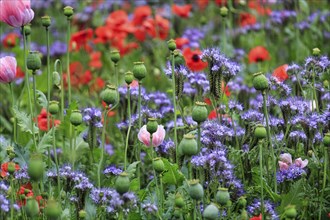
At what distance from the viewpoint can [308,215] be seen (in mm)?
3057

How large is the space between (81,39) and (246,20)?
1245mm

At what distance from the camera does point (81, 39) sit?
17.2 feet

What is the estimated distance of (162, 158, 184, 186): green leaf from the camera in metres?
2.97

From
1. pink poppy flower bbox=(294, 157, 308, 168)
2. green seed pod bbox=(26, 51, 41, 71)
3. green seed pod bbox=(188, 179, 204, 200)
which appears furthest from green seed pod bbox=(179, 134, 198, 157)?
green seed pod bbox=(26, 51, 41, 71)

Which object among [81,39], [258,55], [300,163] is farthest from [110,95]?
[81,39]

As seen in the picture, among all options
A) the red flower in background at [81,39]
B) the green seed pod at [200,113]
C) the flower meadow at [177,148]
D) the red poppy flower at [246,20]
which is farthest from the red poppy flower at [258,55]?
the green seed pod at [200,113]

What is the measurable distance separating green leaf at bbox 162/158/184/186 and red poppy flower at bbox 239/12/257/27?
286cm

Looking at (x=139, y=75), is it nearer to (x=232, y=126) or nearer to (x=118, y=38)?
(x=232, y=126)

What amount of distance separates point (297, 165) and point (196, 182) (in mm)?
644

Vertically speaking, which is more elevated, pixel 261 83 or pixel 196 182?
pixel 261 83

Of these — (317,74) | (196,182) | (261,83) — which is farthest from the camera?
(317,74)

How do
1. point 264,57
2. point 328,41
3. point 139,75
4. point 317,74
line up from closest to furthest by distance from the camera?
point 139,75
point 317,74
point 264,57
point 328,41

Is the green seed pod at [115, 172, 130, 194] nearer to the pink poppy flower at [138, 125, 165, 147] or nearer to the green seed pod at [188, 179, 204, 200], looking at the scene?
the green seed pod at [188, 179, 204, 200]

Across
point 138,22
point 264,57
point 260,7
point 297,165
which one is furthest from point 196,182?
point 260,7
